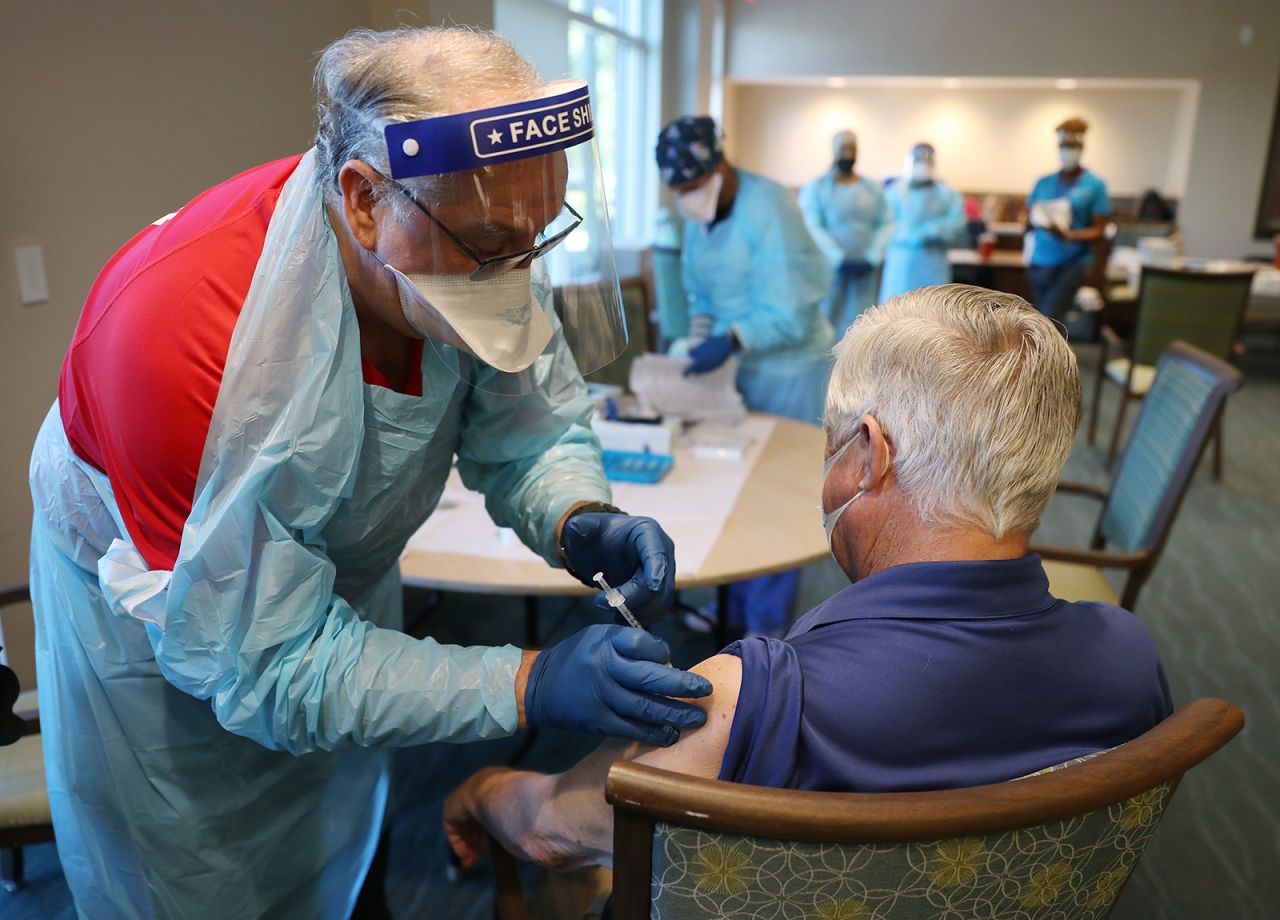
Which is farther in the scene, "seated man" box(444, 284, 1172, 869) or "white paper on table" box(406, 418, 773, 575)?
"white paper on table" box(406, 418, 773, 575)

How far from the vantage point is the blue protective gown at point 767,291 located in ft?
8.80

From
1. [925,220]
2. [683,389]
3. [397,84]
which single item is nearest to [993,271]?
[925,220]

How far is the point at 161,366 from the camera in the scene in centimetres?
89

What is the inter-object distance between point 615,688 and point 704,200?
6.87 feet

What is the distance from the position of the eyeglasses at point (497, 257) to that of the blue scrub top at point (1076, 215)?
560 centimetres

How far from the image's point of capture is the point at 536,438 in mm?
1309

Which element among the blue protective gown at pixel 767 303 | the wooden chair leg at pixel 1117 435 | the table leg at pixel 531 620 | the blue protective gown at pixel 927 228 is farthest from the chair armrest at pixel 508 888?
the blue protective gown at pixel 927 228

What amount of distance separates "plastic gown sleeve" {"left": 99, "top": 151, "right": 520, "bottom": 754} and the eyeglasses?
11 cm

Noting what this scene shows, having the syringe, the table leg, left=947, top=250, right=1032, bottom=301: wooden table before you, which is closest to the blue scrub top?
left=947, top=250, right=1032, bottom=301: wooden table

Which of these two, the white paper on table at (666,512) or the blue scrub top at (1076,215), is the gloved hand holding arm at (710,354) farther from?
the blue scrub top at (1076,215)

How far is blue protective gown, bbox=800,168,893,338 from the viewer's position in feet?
18.0

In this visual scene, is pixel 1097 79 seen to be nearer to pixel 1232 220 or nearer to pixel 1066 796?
pixel 1232 220

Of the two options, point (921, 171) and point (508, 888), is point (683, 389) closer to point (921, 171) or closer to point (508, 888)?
point (508, 888)

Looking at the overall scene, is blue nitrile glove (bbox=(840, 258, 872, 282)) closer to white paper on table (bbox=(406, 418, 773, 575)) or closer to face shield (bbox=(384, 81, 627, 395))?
white paper on table (bbox=(406, 418, 773, 575))
